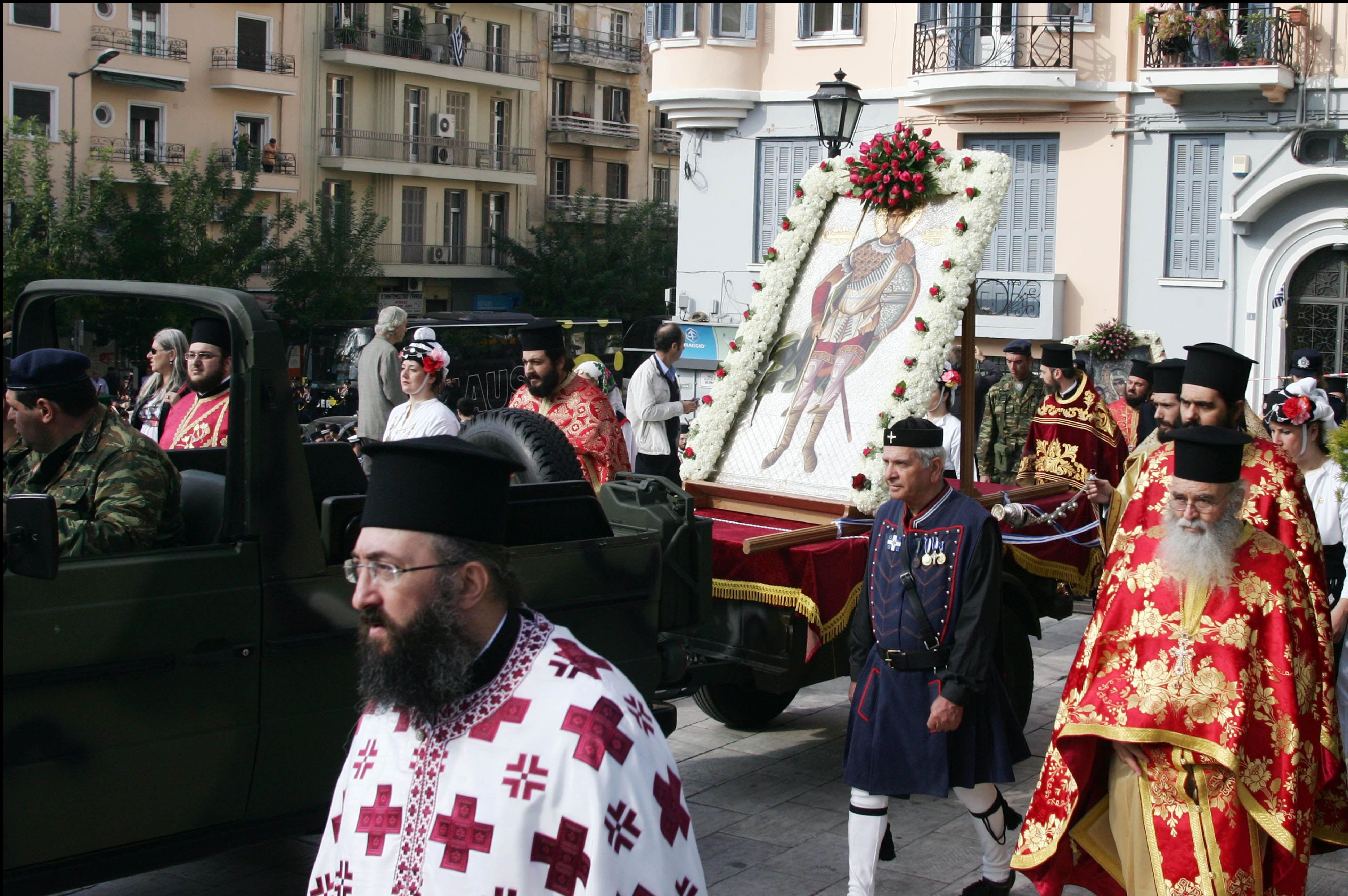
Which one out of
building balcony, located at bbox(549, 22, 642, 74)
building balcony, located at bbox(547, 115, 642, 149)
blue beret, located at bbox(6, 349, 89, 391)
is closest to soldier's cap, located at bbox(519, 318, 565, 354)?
blue beret, located at bbox(6, 349, 89, 391)

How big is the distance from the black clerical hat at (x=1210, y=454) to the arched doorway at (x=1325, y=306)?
18862mm

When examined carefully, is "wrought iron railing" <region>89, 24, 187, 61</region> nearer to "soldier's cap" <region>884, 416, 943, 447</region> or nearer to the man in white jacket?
the man in white jacket

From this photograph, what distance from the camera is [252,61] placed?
38438 mm

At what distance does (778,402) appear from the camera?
7.83 m

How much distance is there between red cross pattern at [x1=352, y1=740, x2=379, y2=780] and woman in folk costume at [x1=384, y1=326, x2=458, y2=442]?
15.8 feet

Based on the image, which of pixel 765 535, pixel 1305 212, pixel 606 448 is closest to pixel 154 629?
pixel 765 535

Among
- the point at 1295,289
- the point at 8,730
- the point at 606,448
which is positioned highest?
the point at 1295,289

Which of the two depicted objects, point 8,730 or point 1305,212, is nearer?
point 8,730

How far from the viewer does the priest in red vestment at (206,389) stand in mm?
6617

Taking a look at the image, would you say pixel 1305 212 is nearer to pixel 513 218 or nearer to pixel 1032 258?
pixel 1032 258

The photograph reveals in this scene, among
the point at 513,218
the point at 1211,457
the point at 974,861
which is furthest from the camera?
the point at 513,218

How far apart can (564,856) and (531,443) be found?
13.1ft

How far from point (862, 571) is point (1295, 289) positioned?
59.0 feet

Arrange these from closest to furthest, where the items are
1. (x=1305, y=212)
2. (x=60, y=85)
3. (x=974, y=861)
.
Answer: (x=974, y=861) → (x=1305, y=212) → (x=60, y=85)
